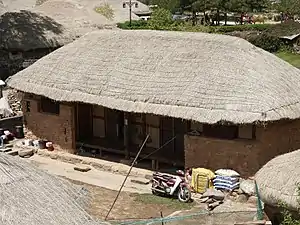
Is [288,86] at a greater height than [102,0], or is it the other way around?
[288,86]

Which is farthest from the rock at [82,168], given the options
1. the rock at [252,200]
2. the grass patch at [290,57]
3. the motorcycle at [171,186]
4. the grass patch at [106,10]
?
the grass patch at [106,10]

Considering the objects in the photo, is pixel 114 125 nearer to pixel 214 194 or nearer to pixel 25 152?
pixel 25 152

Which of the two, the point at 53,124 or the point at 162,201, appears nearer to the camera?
the point at 162,201

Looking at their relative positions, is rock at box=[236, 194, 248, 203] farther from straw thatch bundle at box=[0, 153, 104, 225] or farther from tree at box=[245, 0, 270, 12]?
tree at box=[245, 0, 270, 12]

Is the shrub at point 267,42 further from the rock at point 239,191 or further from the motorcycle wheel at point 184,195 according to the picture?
the motorcycle wheel at point 184,195

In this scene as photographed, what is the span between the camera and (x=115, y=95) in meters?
21.3

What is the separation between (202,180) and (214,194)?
3.31 feet

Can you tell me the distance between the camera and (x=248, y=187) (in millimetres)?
18344

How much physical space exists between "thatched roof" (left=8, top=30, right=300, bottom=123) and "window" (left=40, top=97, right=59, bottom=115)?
2.62ft

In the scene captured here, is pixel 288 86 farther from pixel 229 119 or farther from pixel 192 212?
pixel 192 212

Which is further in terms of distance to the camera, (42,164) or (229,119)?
(42,164)

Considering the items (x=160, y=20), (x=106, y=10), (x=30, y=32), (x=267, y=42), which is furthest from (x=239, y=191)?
(x=106, y=10)

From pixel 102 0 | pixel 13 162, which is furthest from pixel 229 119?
pixel 102 0

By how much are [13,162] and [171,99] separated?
31.6 feet
